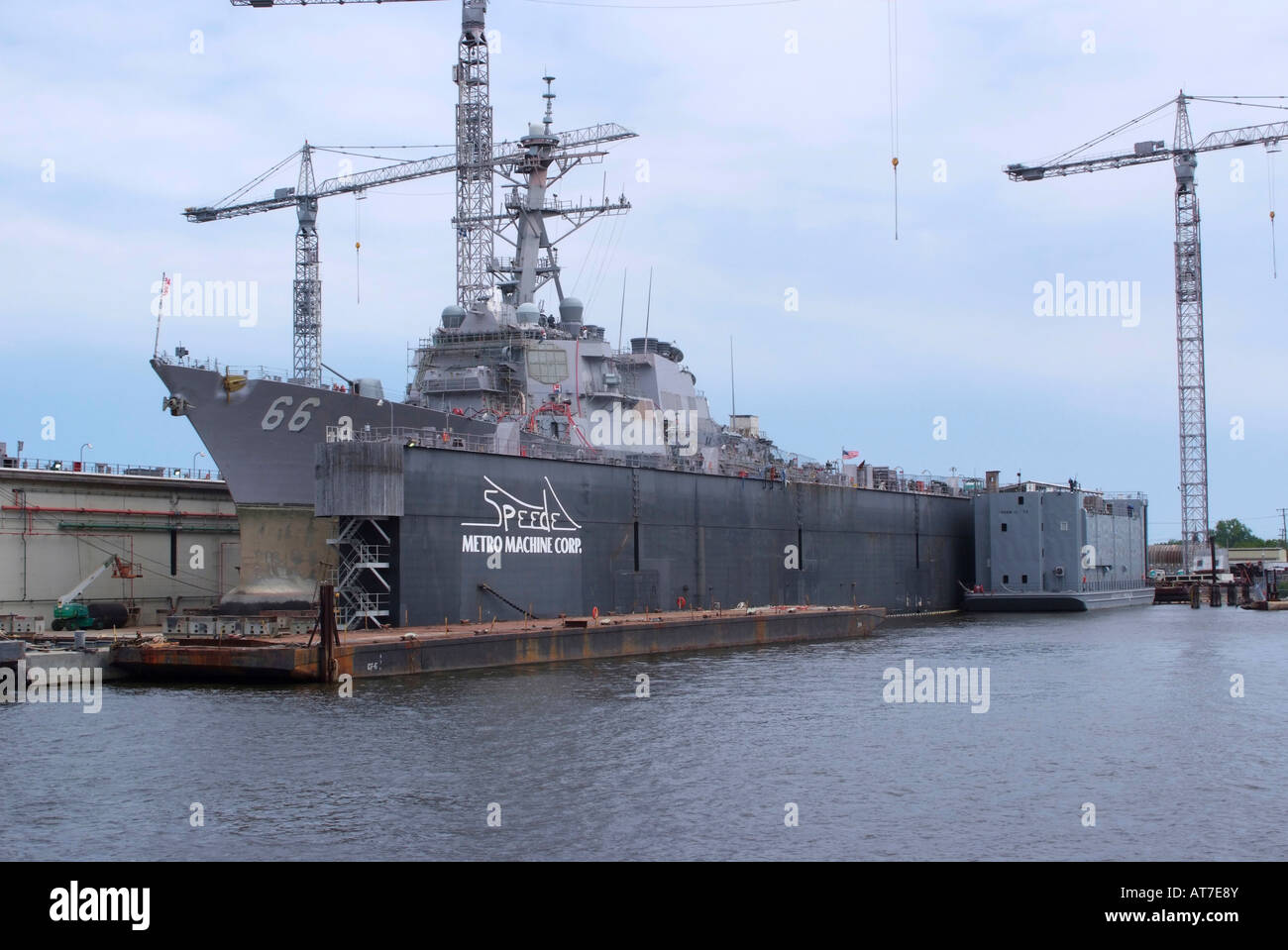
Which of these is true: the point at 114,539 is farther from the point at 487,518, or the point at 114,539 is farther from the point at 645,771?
the point at 645,771

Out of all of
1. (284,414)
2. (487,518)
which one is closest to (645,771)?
(487,518)

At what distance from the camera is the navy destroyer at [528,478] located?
3459 cm

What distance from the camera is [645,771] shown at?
20.5 metres

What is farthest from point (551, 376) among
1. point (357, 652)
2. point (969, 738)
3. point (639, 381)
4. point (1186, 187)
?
point (1186, 187)

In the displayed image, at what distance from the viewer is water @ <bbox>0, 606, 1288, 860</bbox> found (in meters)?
16.6

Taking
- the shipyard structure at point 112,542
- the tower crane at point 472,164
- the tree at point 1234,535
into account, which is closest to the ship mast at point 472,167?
the tower crane at point 472,164

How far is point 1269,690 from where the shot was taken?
1212 inches

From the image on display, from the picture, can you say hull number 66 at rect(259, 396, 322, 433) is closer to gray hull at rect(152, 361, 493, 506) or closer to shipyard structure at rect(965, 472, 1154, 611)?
gray hull at rect(152, 361, 493, 506)

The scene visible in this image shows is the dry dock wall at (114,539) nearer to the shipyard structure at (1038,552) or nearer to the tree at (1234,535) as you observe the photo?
the shipyard structure at (1038,552)

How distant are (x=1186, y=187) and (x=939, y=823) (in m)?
80.2

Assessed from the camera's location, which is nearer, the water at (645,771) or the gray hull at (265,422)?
the water at (645,771)

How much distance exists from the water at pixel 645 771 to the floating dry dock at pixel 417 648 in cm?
72
